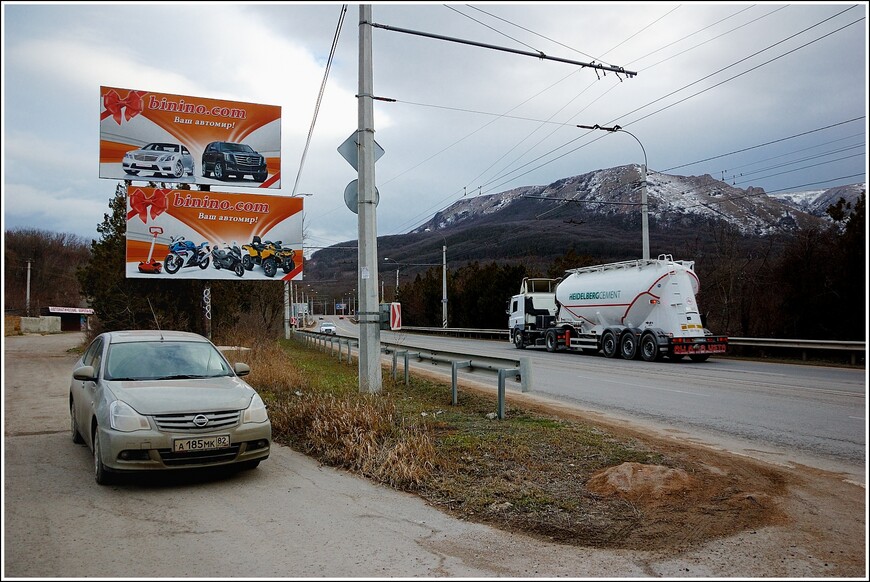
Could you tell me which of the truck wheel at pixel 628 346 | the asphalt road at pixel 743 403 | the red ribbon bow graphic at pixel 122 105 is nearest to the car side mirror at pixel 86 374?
the asphalt road at pixel 743 403

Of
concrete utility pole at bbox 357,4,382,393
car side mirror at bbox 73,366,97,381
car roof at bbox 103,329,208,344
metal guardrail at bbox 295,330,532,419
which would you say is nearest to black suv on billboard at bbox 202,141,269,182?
metal guardrail at bbox 295,330,532,419

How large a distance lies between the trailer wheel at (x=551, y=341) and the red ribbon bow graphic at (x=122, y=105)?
67.3 feet

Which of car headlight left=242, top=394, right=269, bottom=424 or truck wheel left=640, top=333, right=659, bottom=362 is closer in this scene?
car headlight left=242, top=394, right=269, bottom=424

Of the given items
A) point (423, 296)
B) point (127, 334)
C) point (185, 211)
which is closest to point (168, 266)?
point (185, 211)

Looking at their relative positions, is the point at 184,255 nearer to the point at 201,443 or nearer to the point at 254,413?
the point at 254,413

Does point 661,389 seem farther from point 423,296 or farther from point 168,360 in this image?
point 423,296

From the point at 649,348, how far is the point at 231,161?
1706 cm

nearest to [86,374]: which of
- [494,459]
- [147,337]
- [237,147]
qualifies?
[147,337]

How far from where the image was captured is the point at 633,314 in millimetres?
25781

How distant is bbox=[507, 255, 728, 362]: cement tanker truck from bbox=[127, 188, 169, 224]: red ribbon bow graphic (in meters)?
17.7

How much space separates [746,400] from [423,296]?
2180 inches

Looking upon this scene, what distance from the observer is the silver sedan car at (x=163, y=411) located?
20.3ft

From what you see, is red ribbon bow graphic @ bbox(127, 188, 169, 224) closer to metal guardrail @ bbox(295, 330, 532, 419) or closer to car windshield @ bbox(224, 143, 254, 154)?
car windshield @ bbox(224, 143, 254, 154)

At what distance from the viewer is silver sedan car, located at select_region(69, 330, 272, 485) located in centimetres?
618
